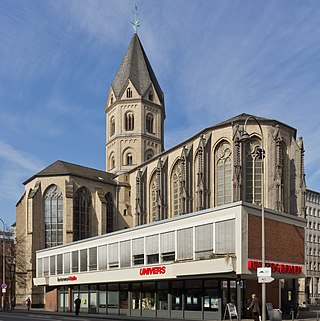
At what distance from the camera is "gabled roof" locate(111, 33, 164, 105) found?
91250 mm

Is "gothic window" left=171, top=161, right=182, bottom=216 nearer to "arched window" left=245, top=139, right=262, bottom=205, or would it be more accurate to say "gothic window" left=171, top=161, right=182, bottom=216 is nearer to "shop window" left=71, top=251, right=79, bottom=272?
"arched window" left=245, top=139, right=262, bottom=205

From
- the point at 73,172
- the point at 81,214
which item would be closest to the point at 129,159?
the point at 73,172

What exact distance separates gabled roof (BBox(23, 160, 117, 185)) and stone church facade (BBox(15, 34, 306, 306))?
14cm

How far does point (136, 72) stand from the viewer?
9231cm

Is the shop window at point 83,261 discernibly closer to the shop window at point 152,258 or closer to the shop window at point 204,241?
the shop window at point 152,258

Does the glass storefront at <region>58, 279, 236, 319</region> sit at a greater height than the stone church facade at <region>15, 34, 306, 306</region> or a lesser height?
lesser

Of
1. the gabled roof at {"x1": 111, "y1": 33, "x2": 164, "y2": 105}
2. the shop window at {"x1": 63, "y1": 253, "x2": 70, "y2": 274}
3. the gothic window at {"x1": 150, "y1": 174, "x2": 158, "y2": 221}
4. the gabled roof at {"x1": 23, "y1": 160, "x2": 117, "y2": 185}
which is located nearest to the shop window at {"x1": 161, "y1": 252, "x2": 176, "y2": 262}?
the shop window at {"x1": 63, "y1": 253, "x2": 70, "y2": 274}

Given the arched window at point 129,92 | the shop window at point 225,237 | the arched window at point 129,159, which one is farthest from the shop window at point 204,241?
the arched window at point 129,92

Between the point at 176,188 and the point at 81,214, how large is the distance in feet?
49.3

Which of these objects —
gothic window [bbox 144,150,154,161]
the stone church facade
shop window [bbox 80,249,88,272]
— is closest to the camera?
shop window [bbox 80,249,88,272]

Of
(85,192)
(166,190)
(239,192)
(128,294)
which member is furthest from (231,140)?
(85,192)

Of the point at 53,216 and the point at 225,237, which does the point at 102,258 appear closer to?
the point at 225,237

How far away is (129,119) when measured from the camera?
90188 millimetres

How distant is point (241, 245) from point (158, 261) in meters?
8.46
